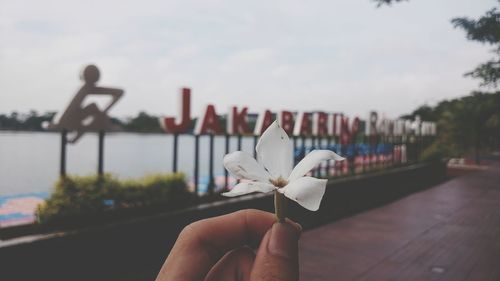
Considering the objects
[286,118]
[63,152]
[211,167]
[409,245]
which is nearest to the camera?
[63,152]

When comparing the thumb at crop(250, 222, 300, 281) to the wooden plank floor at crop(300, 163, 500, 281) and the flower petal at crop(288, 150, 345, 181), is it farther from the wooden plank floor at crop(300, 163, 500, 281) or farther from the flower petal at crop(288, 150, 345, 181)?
the wooden plank floor at crop(300, 163, 500, 281)

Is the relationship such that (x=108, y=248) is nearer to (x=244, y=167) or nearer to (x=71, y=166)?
(x=244, y=167)

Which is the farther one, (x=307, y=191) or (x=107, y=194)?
(x=107, y=194)

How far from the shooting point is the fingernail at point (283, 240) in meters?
0.57

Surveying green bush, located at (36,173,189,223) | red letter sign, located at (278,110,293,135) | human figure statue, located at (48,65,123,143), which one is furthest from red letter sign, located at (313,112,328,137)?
human figure statue, located at (48,65,123,143)

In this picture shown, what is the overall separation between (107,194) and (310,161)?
207 inches

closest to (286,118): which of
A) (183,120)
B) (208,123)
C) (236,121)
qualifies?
(236,121)

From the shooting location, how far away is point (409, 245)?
6016 mm

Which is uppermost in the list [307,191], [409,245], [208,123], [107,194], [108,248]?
[208,123]

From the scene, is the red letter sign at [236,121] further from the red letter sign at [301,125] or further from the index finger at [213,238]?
the index finger at [213,238]

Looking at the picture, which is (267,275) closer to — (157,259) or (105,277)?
(105,277)

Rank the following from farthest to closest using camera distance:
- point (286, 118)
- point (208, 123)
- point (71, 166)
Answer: point (71, 166)
point (286, 118)
point (208, 123)

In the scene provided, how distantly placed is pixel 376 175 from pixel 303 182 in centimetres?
1106

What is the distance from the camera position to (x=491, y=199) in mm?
10664
